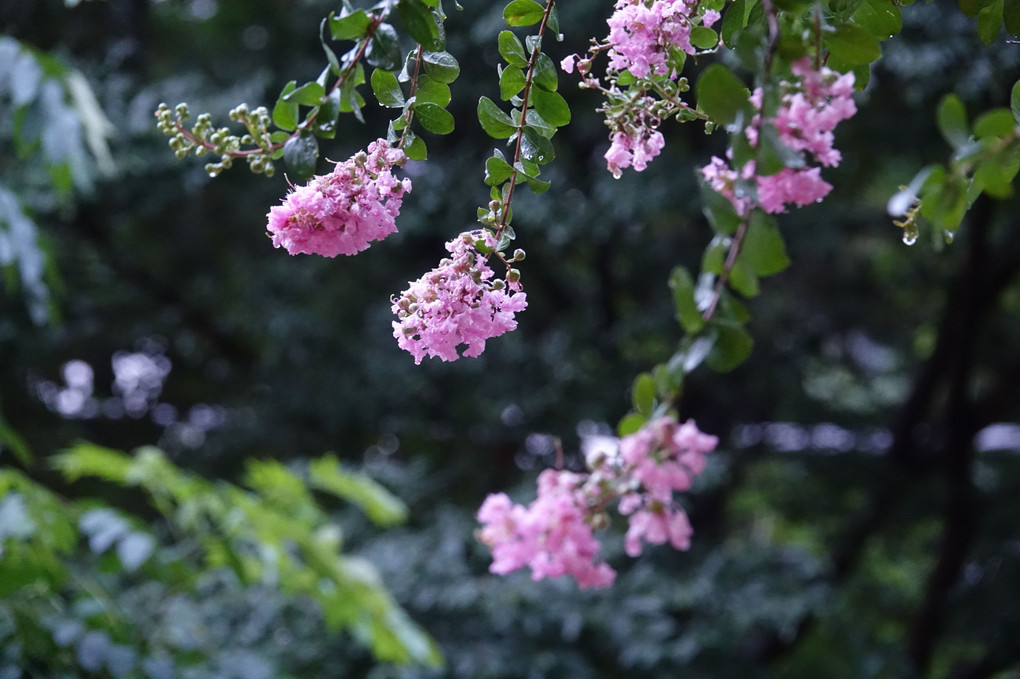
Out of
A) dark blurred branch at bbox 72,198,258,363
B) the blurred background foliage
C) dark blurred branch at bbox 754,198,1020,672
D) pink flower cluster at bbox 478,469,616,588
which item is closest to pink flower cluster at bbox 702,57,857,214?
pink flower cluster at bbox 478,469,616,588

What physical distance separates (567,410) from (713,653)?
30.2 inches

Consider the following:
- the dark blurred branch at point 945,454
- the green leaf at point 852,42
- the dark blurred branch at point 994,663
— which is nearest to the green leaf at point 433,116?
the green leaf at point 852,42

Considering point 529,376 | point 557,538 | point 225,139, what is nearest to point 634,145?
point 225,139

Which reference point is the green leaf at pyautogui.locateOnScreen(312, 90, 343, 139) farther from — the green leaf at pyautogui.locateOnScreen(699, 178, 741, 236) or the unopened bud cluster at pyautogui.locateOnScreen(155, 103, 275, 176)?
the green leaf at pyautogui.locateOnScreen(699, 178, 741, 236)

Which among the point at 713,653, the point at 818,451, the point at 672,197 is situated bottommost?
the point at 713,653

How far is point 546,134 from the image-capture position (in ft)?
1.80

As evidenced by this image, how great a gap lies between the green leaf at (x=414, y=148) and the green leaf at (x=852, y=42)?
0.72ft

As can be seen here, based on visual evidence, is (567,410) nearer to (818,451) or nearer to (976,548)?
(818,451)

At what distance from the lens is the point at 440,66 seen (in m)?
0.52

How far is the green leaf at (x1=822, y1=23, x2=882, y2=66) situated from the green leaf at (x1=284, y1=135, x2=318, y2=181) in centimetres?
27

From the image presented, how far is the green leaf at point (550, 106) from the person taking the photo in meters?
0.55

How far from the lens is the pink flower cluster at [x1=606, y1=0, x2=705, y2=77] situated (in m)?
0.54

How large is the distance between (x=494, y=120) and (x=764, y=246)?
0.18 m

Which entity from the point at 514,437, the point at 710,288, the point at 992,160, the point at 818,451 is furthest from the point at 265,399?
the point at 992,160
